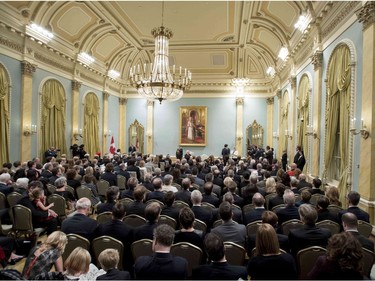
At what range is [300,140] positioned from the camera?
36.6 ft

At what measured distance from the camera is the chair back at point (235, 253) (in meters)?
3.24

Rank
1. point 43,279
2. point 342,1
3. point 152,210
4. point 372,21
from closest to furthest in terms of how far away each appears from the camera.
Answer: point 43,279, point 152,210, point 372,21, point 342,1

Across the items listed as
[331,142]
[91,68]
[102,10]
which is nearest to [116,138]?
[91,68]

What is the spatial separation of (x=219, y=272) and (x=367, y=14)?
5885 millimetres

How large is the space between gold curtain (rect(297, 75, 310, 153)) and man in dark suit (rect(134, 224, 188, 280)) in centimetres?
868

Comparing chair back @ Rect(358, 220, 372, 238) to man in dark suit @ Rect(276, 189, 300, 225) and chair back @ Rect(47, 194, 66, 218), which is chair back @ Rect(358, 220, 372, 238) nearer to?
man in dark suit @ Rect(276, 189, 300, 225)

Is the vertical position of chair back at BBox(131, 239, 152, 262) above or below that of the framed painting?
below

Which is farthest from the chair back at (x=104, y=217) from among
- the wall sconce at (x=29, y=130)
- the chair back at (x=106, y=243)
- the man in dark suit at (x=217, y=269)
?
the wall sconce at (x=29, y=130)

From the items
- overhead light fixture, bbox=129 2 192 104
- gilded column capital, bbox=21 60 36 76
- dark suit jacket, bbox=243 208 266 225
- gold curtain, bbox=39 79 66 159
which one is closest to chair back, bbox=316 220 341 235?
dark suit jacket, bbox=243 208 266 225

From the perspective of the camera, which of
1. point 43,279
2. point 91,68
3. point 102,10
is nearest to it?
point 43,279

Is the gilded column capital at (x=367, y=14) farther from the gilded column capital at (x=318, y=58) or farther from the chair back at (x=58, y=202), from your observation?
the chair back at (x=58, y=202)

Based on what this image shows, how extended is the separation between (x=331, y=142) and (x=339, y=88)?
59.0 inches

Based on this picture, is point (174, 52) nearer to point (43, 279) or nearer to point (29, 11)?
point (29, 11)

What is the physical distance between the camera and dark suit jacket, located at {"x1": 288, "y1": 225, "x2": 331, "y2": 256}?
3.35 meters
